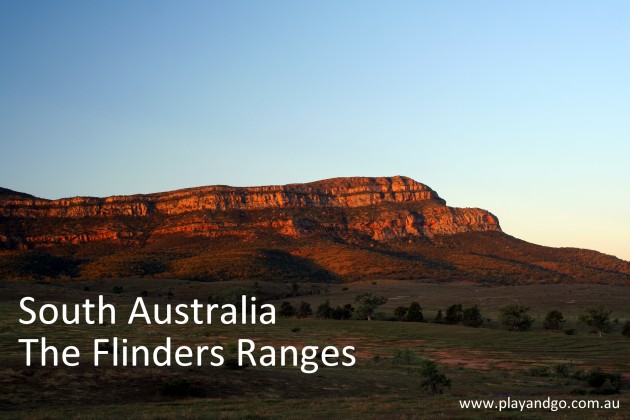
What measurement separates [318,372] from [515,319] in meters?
31.1

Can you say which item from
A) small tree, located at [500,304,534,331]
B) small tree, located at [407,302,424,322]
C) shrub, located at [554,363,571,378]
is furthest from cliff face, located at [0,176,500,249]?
shrub, located at [554,363,571,378]

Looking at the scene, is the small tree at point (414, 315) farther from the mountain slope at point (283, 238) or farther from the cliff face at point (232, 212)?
the cliff face at point (232, 212)

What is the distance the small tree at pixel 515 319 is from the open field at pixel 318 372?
1.14 metres

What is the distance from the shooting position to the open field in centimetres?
2217

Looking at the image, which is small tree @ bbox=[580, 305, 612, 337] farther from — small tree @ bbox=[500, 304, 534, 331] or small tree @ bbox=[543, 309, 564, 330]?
small tree @ bbox=[500, 304, 534, 331]

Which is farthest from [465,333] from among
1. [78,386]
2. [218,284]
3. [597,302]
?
[218,284]

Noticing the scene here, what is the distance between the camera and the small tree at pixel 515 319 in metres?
58.5

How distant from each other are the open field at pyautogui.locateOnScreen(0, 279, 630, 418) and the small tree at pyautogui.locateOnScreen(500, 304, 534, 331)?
3.76 feet

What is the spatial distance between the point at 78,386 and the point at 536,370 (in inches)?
856

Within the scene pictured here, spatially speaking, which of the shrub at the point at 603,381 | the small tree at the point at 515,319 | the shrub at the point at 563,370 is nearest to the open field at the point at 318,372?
the shrub at the point at 563,370

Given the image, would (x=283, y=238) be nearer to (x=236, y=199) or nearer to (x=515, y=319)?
(x=236, y=199)

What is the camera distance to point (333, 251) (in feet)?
438

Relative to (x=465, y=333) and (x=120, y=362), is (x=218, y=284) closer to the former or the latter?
(x=465, y=333)

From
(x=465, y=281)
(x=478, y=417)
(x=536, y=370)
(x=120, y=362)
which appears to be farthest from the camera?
(x=465, y=281)
